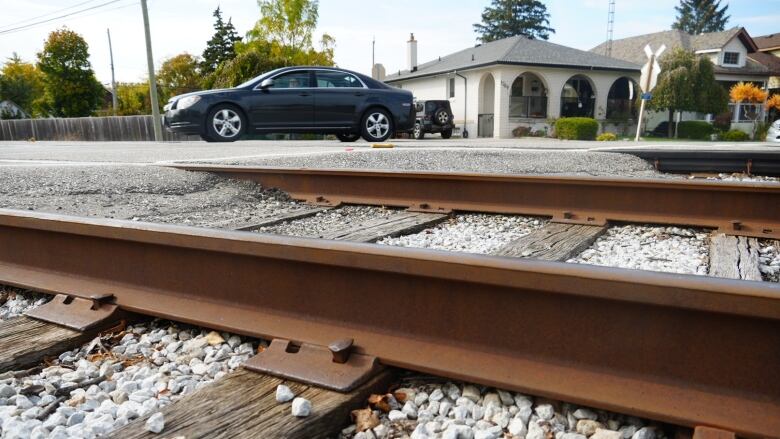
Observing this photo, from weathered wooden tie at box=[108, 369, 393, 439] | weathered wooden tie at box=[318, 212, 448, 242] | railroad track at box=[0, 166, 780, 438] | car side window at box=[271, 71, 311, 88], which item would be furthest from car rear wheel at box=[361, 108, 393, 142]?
weathered wooden tie at box=[108, 369, 393, 439]

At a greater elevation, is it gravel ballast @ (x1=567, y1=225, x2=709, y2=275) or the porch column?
the porch column

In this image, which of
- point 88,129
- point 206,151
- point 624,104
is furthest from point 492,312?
point 624,104

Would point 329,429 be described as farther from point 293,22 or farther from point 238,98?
point 293,22

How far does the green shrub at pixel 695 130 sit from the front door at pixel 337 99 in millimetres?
30019

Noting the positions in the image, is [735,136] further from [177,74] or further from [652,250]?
[177,74]

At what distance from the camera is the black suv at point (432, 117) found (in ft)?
93.4

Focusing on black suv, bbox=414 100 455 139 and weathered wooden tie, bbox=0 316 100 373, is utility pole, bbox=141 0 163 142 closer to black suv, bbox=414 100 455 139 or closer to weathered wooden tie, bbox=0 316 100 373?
black suv, bbox=414 100 455 139

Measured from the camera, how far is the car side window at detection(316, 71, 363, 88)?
12.3m

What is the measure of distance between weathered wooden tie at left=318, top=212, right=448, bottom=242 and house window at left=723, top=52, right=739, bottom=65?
47.5 meters

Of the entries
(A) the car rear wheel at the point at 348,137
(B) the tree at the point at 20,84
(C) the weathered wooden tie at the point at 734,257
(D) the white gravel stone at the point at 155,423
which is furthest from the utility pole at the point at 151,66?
(B) the tree at the point at 20,84

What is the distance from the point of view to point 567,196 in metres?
4.08

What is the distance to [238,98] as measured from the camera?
11570 mm

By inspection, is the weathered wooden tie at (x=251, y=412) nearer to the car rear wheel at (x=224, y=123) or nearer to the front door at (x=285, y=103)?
the car rear wheel at (x=224, y=123)

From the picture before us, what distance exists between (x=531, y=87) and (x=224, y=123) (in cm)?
2936
